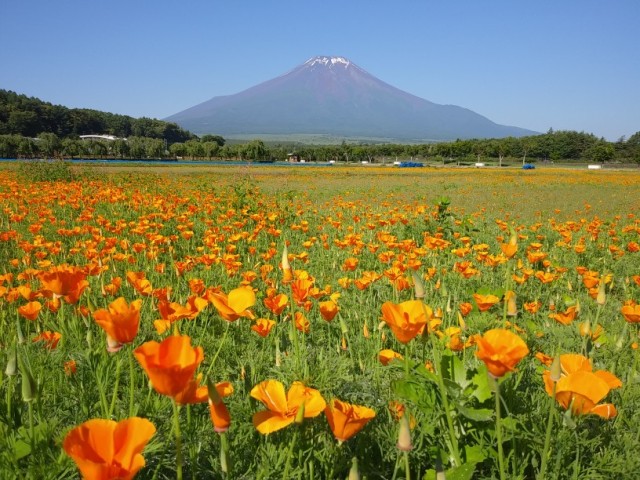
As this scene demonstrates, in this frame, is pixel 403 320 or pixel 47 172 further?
pixel 47 172

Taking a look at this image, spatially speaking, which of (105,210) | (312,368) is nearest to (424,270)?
(312,368)

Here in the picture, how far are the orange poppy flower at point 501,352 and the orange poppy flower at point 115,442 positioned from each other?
683 mm

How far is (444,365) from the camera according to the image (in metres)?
1.56

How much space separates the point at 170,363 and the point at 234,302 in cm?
59

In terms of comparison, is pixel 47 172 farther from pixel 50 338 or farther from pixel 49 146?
pixel 49 146

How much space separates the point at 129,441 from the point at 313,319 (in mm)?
2317

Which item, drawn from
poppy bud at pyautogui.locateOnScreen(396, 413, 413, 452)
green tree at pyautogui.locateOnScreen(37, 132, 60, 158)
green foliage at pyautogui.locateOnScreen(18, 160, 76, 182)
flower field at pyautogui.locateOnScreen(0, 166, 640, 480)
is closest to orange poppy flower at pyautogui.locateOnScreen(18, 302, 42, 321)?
flower field at pyautogui.locateOnScreen(0, 166, 640, 480)

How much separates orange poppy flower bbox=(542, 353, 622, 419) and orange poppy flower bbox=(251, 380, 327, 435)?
0.62 meters

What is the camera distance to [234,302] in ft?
4.51

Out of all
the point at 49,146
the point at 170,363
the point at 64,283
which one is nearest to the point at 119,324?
the point at 170,363

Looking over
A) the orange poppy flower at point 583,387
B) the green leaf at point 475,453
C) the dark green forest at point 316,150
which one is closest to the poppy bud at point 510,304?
the orange poppy flower at point 583,387

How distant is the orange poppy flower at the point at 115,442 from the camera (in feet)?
2.40

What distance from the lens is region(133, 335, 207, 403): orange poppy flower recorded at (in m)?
0.76

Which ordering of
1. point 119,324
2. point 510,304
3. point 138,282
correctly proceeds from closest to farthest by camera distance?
1. point 119,324
2. point 510,304
3. point 138,282
